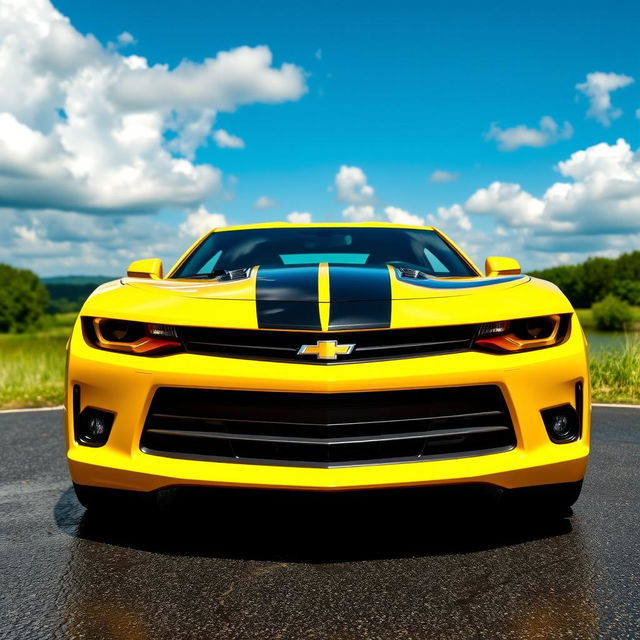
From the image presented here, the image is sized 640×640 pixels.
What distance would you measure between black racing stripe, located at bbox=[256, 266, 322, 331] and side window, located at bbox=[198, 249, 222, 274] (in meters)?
1.16

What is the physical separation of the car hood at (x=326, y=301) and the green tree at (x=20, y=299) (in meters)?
88.5

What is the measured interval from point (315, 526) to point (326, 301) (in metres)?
1.06

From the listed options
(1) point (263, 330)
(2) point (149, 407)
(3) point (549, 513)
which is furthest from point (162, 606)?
(3) point (549, 513)

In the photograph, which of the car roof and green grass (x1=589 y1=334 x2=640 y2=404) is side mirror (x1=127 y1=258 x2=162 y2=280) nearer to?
the car roof

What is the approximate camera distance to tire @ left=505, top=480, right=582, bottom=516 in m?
2.73

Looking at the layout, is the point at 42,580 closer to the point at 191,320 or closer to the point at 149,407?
the point at 149,407

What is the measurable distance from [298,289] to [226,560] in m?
1.09

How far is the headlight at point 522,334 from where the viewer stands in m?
2.65

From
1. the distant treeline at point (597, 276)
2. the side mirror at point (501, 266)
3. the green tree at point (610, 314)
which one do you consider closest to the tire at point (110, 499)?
the side mirror at point (501, 266)

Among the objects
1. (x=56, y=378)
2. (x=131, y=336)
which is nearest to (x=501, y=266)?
(x=131, y=336)

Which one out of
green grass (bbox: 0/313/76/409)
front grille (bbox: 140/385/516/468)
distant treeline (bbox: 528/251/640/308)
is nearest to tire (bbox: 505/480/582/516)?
front grille (bbox: 140/385/516/468)

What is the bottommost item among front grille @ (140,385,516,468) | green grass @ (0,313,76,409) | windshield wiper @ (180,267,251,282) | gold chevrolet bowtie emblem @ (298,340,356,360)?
green grass @ (0,313,76,409)

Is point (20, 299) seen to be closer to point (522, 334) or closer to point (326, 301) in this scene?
point (326, 301)

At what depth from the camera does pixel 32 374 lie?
9617 mm
